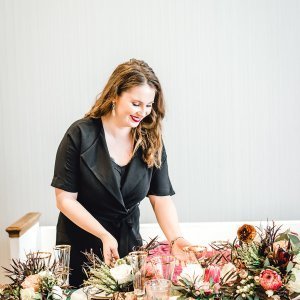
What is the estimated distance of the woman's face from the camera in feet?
7.14

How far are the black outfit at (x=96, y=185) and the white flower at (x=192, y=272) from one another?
2.68 feet

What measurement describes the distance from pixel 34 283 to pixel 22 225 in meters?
1.52

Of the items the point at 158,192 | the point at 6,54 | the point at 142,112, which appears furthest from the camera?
the point at 6,54

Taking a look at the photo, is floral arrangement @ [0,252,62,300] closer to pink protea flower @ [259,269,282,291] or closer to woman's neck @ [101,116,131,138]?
pink protea flower @ [259,269,282,291]

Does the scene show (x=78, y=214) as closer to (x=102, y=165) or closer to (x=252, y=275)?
(x=102, y=165)

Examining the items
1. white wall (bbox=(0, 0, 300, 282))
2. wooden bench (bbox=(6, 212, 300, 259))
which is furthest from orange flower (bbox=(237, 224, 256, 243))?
white wall (bbox=(0, 0, 300, 282))

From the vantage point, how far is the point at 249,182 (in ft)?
12.4

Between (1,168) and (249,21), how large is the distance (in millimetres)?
2066

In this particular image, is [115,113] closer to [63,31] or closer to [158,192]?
[158,192]

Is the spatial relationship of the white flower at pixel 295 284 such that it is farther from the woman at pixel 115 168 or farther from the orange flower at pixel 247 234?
the woman at pixel 115 168

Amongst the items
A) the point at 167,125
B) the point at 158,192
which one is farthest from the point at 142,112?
the point at 167,125

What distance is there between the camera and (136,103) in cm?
220

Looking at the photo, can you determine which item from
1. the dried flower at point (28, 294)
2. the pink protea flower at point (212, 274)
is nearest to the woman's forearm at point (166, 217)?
the pink protea flower at point (212, 274)

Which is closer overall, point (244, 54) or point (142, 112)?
point (142, 112)
